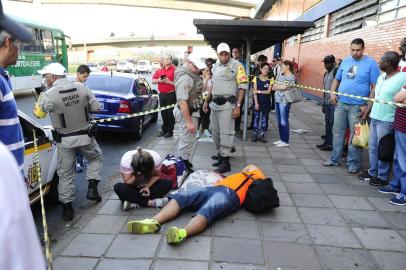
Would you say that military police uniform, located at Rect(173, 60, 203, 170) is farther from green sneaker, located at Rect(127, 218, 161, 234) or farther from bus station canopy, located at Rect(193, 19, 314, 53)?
bus station canopy, located at Rect(193, 19, 314, 53)

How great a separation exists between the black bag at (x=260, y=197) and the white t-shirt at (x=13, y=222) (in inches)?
136

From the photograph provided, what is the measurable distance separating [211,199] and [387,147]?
2.71 metres

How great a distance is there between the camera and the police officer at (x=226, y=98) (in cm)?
602

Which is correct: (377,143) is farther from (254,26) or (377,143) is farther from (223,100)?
(254,26)

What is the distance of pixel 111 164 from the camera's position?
6723 mm

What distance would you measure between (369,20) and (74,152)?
9613 millimetres

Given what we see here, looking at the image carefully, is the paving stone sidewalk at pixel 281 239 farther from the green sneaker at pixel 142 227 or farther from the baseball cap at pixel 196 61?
the baseball cap at pixel 196 61

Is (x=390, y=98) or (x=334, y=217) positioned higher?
(x=390, y=98)

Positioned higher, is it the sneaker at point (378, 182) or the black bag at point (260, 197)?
the black bag at point (260, 197)

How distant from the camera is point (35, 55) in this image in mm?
16203

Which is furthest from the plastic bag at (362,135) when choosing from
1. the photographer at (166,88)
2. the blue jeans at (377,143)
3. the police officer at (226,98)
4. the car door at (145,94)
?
the car door at (145,94)

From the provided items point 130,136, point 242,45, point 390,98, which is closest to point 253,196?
point 390,98

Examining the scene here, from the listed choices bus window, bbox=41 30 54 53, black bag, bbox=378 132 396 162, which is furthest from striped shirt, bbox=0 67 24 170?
bus window, bbox=41 30 54 53

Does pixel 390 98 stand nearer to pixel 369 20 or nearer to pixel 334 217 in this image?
pixel 334 217
